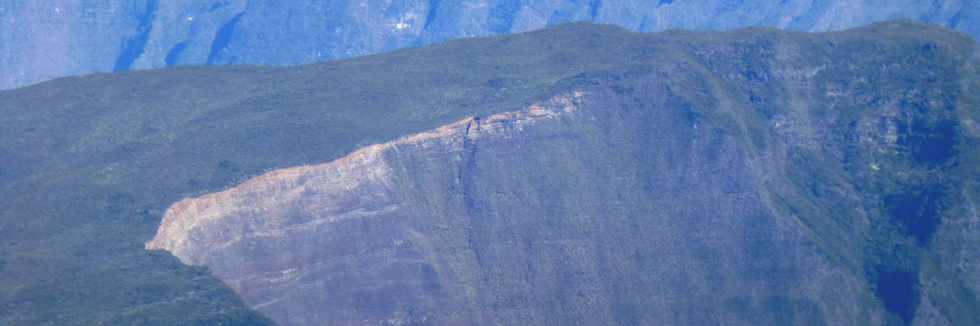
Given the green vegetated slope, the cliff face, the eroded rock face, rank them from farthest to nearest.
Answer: the green vegetated slope < the cliff face < the eroded rock face

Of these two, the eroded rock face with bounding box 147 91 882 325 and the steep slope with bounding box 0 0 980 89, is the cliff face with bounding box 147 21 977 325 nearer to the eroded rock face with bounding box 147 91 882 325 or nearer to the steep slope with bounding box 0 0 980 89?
the eroded rock face with bounding box 147 91 882 325

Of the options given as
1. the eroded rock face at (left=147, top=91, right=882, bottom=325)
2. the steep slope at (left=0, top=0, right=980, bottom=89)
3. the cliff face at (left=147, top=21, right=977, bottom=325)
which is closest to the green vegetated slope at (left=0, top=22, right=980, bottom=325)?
the cliff face at (left=147, top=21, right=977, bottom=325)

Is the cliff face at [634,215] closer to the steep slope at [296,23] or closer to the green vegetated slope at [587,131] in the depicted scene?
the green vegetated slope at [587,131]

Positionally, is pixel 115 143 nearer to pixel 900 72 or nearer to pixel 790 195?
pixel 790 195

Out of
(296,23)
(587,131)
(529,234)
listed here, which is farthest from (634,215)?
(296,23)

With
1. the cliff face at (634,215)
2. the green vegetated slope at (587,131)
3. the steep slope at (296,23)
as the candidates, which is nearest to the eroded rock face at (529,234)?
the cliff face at (634,215)

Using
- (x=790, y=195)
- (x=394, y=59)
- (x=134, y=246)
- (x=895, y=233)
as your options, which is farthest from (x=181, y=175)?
(x=895, y=233)

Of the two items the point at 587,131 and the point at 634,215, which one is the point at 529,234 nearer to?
the point at 634,215
